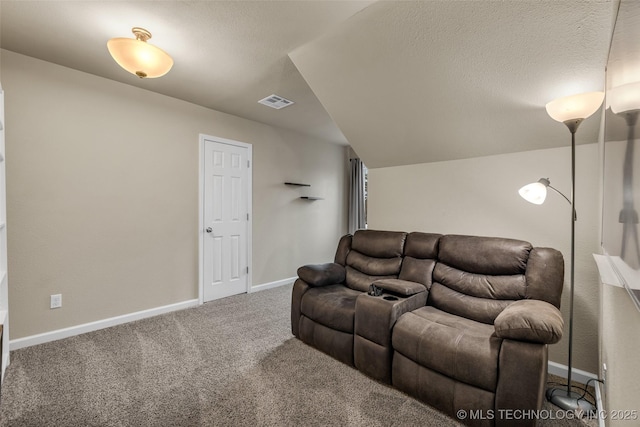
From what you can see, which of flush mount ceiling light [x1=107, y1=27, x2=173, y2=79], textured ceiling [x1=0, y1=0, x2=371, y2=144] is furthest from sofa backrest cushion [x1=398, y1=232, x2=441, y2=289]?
flush mount ceiling light [x1=107, y1=27, x2=173, y2=79]

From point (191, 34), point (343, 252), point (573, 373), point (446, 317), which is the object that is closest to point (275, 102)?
point (191, 34)

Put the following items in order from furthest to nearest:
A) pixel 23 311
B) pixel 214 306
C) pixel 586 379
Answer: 1. pixel 214 306
2. pixel 23 311
3. pixel 586 379

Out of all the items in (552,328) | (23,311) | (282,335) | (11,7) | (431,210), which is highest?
(11,7)

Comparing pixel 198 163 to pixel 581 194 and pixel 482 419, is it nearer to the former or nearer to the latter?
pixel 482 419

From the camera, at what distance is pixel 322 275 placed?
262 centimetres

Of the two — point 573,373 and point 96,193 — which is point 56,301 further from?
point 573,373

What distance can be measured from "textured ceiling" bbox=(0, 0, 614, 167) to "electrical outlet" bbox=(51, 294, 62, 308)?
217cm

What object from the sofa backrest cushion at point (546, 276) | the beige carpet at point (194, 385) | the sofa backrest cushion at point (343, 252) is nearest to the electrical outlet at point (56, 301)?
the beige carpet at point (194, 385)

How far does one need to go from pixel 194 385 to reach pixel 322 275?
129 cm

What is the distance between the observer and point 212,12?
1903 millimetres

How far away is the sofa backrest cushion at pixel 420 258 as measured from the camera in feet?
7.82

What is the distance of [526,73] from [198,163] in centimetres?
340

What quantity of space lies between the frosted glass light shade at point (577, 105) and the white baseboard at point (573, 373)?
5.94 feet

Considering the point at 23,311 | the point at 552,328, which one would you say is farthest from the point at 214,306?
the point at 552,328
